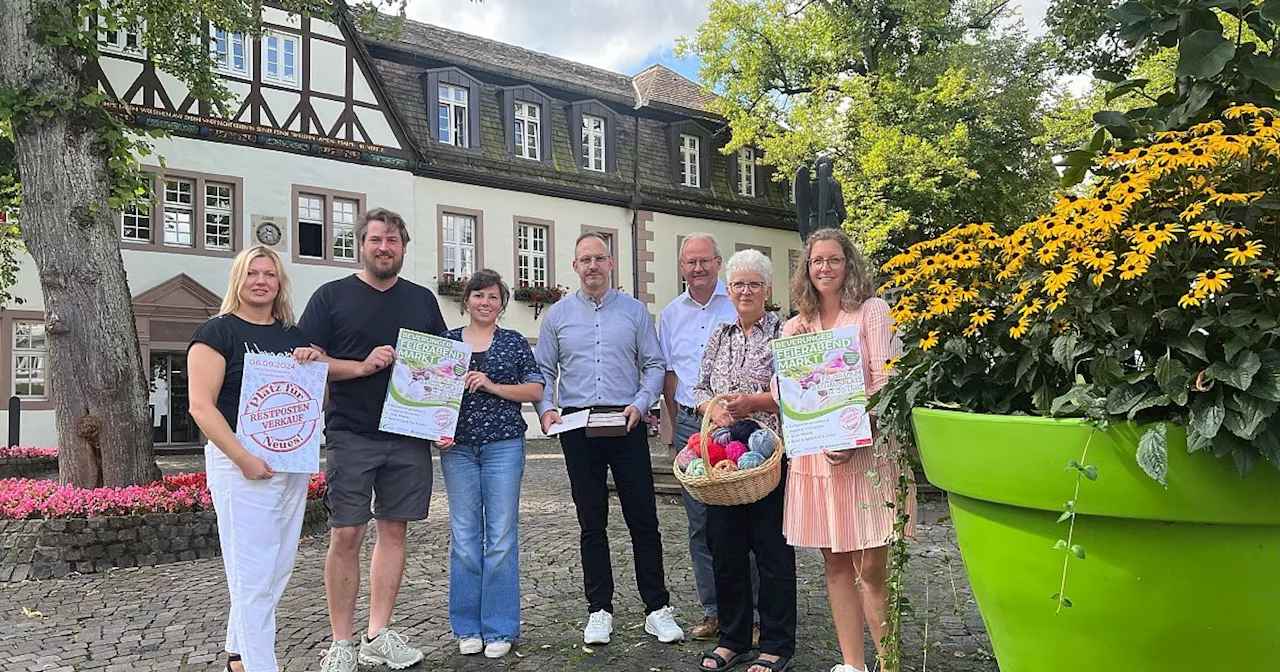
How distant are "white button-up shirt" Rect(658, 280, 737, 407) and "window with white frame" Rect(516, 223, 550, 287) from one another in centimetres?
1568

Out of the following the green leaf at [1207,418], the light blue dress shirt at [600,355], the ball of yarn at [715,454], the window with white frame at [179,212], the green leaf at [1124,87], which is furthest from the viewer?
the window with white frame at [179,212]

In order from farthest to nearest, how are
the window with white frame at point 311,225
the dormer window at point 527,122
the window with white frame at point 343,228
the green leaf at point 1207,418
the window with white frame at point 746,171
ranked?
the window with white frame at point 746,171 → the dormer window at point 527,122 → the window with white frame at point 343,228 → the window with white frame at point 311,225 → the green leaf at point 1207,418

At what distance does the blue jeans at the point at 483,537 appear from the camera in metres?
3.91

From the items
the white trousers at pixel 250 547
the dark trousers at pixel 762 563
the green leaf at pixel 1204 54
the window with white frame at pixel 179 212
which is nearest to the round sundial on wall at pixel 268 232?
the window with white frame at pixel 179 212

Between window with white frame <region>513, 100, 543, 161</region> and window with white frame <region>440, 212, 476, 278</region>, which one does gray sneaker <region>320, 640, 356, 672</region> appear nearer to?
window with white frame <region>440, 212, 476, 278</region>

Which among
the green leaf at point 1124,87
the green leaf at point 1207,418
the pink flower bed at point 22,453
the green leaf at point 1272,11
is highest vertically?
the green leaf at point 1272,11

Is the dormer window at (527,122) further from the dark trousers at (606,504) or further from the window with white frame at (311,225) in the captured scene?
the dark trousers at (606,504)

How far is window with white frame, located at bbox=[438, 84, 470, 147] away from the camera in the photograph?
1914cm

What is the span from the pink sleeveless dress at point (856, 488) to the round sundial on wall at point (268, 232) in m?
15.5

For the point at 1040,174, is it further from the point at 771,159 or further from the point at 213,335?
the point at 213,335

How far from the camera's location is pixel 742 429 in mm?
3521

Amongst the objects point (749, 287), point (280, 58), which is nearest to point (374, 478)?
point (749, 287)

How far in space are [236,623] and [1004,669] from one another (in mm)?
2682

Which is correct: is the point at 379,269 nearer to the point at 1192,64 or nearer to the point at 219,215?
the point at 1192,64
